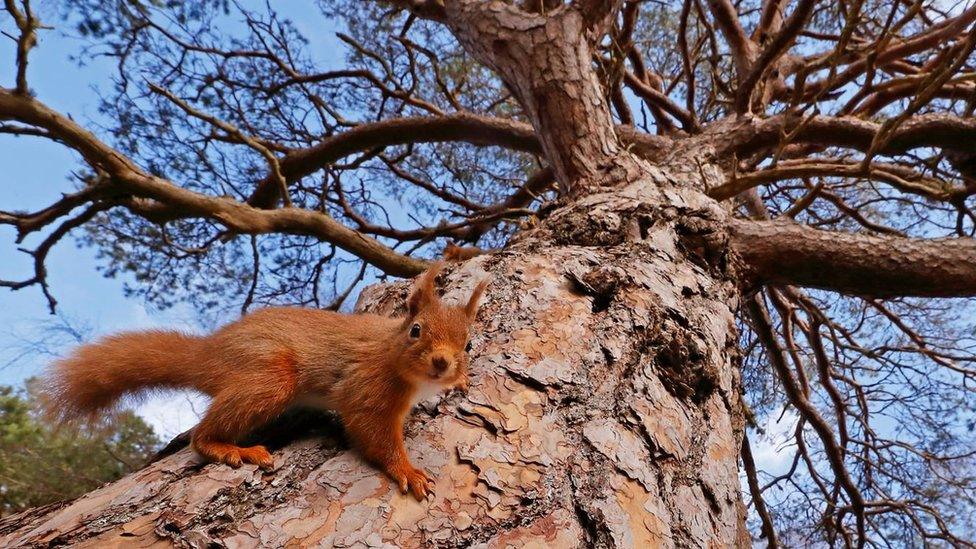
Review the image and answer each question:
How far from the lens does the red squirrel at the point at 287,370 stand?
1.04m

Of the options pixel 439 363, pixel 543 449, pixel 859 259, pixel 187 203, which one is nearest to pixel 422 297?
pixel 439 363

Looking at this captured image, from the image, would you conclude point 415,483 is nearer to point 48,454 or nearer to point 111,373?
point 111,373

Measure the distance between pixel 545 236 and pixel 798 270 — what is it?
3.18 feet

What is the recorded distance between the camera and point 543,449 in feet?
3.28

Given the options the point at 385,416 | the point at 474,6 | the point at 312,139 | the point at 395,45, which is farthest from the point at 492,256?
the point at 395,45

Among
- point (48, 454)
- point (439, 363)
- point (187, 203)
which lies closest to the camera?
point (439, 363)

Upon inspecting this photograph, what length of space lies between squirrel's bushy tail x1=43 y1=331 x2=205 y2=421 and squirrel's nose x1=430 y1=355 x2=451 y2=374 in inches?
21.1

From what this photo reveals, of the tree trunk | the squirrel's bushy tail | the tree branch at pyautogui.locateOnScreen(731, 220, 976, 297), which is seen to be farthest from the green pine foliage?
the tree branch at pyautogui.locateOnScreen(731, 220, 976, 297)

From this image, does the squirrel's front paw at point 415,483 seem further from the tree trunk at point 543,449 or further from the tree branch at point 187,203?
the tree branch at point 187,203

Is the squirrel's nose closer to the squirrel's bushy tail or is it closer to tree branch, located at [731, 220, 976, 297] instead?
the squirrel's bushy tail

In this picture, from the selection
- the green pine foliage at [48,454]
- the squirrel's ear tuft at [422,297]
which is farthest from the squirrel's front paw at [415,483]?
the green pine foliage at [48,454]

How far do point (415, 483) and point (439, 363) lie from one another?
23 centimetres

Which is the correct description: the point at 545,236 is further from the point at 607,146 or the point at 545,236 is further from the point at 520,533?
the point at 520,533

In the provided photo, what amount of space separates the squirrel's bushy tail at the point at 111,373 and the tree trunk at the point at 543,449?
0.29m
